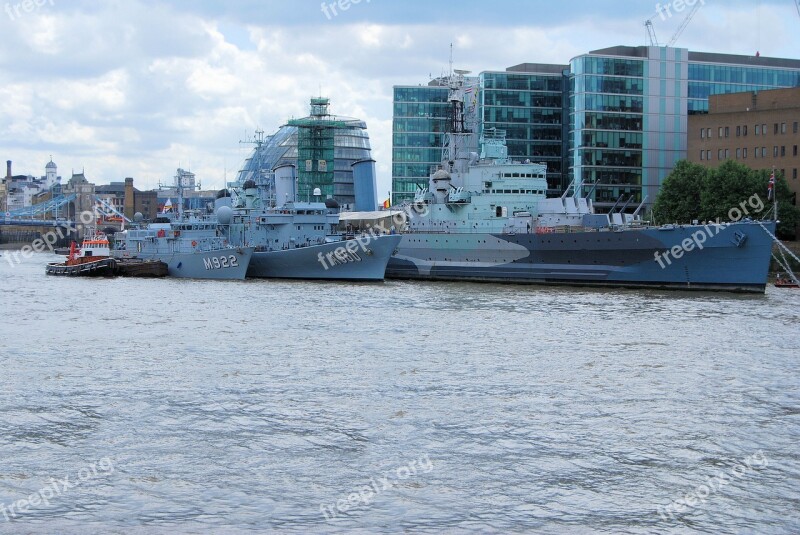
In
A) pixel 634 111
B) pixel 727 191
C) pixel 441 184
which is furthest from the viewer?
pixel 634 111

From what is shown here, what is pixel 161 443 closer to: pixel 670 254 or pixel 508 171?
pixel 670 254

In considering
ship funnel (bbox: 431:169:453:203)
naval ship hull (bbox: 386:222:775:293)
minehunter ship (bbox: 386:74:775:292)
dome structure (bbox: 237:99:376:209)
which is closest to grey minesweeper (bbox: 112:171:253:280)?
minehunter ship (bbox: 386:74:775:292)

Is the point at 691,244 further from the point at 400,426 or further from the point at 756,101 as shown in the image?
the point at 756,101

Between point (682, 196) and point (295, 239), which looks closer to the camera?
point (295, 239)

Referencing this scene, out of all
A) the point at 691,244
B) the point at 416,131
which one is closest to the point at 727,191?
the point at 691,244

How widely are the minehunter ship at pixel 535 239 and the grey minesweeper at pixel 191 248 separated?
32.0 ft

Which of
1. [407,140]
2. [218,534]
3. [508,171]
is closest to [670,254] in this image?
[508,171]

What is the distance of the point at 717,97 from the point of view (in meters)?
79.7

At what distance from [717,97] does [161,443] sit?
73.5 metres

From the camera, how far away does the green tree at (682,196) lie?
66.9 metres

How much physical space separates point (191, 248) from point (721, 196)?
36.2 m

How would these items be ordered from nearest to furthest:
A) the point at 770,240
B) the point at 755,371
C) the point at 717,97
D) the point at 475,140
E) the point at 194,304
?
1. the point at 755,371
2. the point at 194,304
3. the point at 770,240
4. the point at 475,140
5. the point at 717,97

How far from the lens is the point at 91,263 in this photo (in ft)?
206

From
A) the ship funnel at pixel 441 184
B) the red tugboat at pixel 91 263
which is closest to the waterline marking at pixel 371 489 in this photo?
the ship funnel at pixel 441 184
